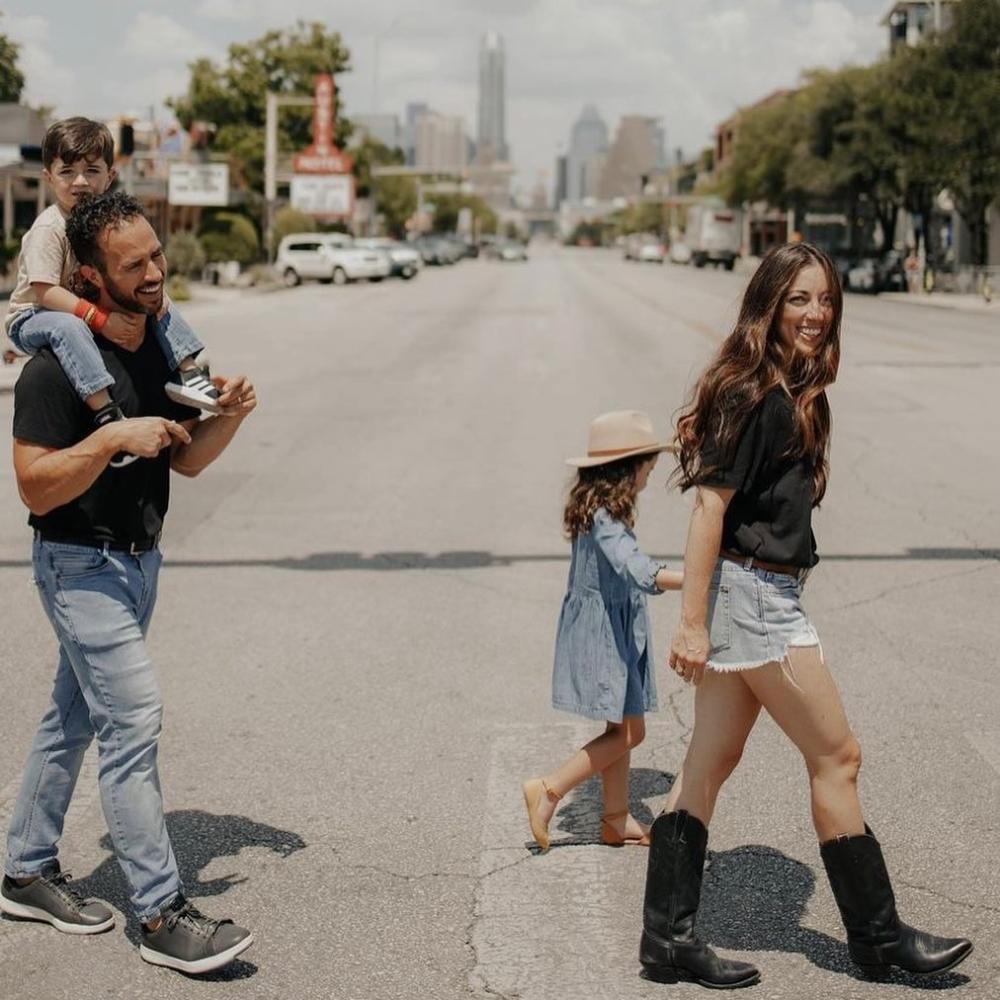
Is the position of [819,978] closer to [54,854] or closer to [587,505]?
[587,505]

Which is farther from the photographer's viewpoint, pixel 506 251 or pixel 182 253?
pixel 506 251

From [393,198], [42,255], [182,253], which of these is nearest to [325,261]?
[182,253]

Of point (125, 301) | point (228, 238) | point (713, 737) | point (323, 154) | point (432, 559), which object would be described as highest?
point (323, 154)

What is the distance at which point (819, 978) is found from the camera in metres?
3.96

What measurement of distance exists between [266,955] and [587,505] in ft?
5.01

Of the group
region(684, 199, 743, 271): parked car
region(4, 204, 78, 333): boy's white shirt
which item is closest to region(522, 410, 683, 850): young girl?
region(4, 204, 78, 333): boy's white shirt

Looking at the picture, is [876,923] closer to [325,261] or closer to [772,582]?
[772,582]

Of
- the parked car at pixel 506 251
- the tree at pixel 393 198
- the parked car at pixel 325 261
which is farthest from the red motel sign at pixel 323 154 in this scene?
the tree at pixel 393 198

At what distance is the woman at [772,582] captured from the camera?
12.6 ft

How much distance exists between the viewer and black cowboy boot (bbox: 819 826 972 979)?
3.90m

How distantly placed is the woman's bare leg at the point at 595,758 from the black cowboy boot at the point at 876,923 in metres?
1.01

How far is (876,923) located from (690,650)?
81 centimetres

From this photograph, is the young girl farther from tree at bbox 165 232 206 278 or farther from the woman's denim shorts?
tree at bbox 165 232 206 278

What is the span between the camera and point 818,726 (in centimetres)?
390
